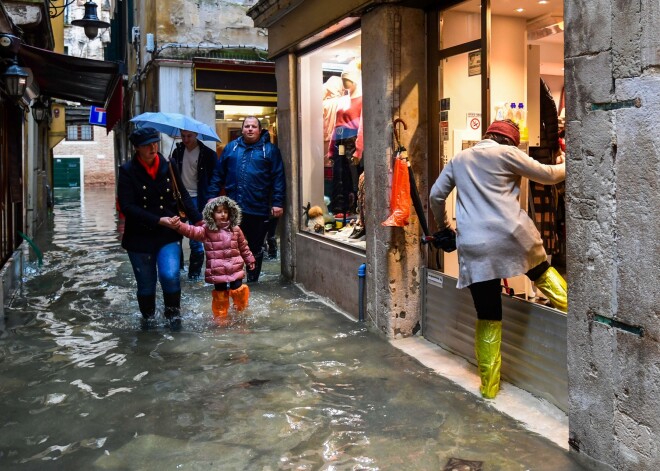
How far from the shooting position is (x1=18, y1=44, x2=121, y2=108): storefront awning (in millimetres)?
9172

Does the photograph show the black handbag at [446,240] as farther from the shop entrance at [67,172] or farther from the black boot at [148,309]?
the shop entrance at [67,172]

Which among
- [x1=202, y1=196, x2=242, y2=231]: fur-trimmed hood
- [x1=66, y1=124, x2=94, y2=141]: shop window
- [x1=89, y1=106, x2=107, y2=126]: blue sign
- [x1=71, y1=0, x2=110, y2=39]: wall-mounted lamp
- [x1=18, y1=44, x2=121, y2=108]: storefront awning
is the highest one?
[x1=66, y1=124, x2=94, y2=141]: shop window

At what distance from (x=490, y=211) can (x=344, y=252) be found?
2.91 meters

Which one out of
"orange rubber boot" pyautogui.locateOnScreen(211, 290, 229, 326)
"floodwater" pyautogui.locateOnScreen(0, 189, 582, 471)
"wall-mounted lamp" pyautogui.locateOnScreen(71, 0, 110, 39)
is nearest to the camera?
"floodwater" pyautogui.locateOnScreen(0, 189, 582, 471)

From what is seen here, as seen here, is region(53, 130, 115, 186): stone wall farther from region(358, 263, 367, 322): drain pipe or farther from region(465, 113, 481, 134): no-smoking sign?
region(465, 113, 481, 134): no-smoking sign

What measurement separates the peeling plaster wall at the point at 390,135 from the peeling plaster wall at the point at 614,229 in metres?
2.51

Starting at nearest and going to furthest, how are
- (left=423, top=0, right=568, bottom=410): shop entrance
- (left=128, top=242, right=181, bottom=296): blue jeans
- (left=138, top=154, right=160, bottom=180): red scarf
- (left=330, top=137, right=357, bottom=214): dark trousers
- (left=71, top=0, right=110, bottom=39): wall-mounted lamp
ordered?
(left=423, top=0, right=568, bottom=410): shop entrance
(left=138, top=154, right=160, bottom=180): red scarf
(left=128, top=242, right=181, bottom=296): blue jeans
(left=330, top=137, right=357, bottom=214): dark trousers
(left=71, top=0, right=110, bottom=39): wall-mounted lamp

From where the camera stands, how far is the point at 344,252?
7.48m

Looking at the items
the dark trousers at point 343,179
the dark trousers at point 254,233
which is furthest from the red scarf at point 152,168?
the dark trousers at point 254,233

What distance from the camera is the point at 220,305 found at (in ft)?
23.8

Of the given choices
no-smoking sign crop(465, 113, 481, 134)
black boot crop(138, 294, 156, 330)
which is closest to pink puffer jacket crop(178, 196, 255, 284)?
black boot crop(138, 294, 156, 330)

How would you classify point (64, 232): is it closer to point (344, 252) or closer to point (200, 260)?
point (200, 260)

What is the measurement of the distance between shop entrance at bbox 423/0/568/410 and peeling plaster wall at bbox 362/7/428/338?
119 millimetres

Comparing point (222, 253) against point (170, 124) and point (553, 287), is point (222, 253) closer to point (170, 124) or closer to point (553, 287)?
point (170, 124)
